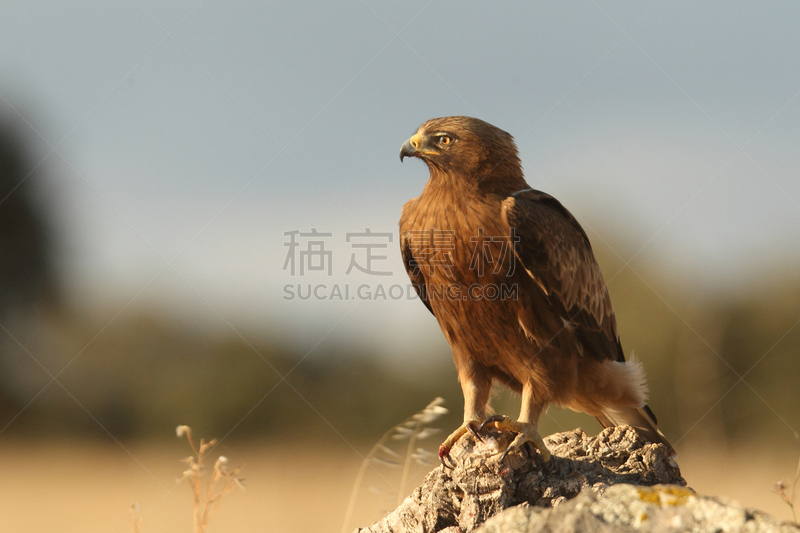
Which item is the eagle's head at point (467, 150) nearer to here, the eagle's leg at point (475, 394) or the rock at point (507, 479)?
the eagle's leg at point (475, 394)

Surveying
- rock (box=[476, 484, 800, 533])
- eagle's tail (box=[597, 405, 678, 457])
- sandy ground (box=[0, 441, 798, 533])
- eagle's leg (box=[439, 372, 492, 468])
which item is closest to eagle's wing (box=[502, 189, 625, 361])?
eagle's tail (box=[597, 405, 678, 457])

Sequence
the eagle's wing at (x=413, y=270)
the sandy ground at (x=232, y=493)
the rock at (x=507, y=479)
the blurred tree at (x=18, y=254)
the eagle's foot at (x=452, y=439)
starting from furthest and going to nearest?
the blurred tree at (x=18, y=254) < the sandy ground at (x=232, y=493) < the eagle's wing at (x=413, y=270) < the eagle's foot at (x=452, y=439) < the rock at (x=507, y=479)

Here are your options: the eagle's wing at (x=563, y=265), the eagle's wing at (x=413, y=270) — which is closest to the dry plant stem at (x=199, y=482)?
the eagle's wing at (x=413, y=270)

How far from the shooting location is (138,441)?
76.1 ft

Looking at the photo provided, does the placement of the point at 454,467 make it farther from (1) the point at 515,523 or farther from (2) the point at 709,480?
(2) the point at 709,480

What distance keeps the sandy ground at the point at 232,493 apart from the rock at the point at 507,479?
1.42 feet

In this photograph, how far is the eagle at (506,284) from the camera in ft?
14.6

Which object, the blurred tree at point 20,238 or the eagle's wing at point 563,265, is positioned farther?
the blurred tree at point 20,238

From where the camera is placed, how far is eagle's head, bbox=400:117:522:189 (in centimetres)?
480

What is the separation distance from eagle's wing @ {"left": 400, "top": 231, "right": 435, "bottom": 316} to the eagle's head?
0.62m

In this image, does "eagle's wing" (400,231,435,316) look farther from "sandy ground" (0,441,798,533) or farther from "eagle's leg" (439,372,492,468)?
"sandy ground" (0,441,798,533)

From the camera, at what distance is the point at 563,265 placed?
15.3ft

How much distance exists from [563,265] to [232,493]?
8293mm

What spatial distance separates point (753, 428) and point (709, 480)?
252 inches
